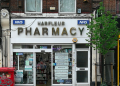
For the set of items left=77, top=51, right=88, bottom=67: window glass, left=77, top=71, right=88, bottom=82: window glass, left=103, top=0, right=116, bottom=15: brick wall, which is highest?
left=103, top=0, right=116, bottom=15: brick wall

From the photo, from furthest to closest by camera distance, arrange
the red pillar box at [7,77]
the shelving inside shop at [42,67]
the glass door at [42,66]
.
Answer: the shelving inside shop at [42,67]
the glass door at [42,66]
the red pillar box at [7,77]

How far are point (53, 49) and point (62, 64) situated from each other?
3.45ft

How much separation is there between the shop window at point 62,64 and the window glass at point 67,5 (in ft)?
7.37

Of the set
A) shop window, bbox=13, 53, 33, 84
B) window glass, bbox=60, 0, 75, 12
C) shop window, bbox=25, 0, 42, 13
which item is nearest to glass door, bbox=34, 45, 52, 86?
shop window, bbox=13, 53, 33, 84

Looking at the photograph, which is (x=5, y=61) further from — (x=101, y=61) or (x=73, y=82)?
(x=101, y=61)

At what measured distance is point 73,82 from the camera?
32.3 feet

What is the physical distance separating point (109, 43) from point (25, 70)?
16.8ft

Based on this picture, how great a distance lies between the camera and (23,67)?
1000 cm

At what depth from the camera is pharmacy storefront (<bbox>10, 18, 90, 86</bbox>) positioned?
384 inches

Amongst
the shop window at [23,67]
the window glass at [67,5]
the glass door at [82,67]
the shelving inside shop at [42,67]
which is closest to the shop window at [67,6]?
the window glass at [67,5]

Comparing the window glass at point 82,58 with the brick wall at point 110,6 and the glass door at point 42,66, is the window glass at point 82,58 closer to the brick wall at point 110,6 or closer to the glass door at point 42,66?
the glass door at point 42,66

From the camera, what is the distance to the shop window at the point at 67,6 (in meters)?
10.1

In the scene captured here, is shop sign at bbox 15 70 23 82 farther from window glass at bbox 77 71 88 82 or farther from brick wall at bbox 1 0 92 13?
brick wall at bbox 1 0 92 13

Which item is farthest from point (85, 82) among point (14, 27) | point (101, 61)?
point (14, 27)
